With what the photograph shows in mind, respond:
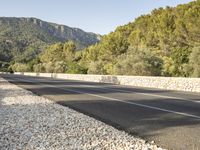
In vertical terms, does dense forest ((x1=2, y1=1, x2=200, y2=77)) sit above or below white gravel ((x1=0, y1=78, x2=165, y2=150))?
above

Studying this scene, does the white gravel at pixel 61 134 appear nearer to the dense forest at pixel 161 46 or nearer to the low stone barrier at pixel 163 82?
the low stone barrier at pixel 163 82

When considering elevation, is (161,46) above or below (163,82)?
above

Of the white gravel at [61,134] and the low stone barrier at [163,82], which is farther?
the low stone barrier at [163,82]

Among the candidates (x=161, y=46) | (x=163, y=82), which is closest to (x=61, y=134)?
(x=163, y=82)

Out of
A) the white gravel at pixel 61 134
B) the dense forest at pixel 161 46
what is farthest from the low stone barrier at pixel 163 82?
the white gravel at pixel 61 134

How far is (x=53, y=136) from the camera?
28.7ft

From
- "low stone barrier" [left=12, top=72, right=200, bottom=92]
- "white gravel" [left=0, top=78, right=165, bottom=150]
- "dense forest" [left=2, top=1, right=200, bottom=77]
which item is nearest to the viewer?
"white gravel" [left=0, top=78, right=165, bottom=150]

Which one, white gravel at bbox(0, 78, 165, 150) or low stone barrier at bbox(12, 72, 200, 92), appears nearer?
white gravel at bbox(0, 78, 165, 150)

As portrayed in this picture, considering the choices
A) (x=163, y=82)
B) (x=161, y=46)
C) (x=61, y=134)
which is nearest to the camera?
(x=61, y=134)

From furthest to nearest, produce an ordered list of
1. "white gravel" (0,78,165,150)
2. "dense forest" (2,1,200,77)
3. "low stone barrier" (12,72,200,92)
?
"dense forest" (2,1,200,77)
"low stone barrier" (12,72,200,92)
"white gravel" (0,78,165,150)

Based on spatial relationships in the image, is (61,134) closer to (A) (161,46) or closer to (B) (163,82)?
(B) (163,82)

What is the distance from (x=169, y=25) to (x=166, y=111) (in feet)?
149

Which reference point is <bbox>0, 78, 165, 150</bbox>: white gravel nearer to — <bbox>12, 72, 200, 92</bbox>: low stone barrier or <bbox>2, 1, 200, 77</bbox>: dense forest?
<bbox>12, 72, 200, 92</bbox>: low stone barrier

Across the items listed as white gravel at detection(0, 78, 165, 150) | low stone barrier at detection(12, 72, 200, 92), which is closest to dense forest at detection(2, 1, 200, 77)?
low stone barrier at detection(12, 72, 200, 92)
